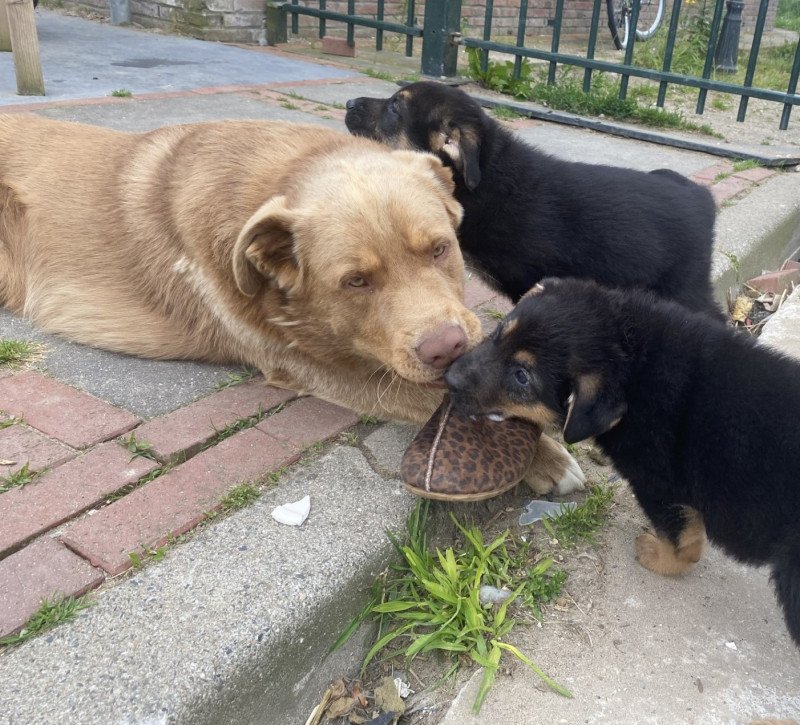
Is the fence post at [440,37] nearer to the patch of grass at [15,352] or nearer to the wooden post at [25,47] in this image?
the wooden post at [25,47]

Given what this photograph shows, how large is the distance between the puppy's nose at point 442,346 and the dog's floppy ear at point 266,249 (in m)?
0.65

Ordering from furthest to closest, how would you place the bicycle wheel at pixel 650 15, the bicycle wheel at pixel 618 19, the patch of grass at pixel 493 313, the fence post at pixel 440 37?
the bicycle wheel at pixel 650 15 < the bicycle wheel at pixel 618 19 < the fence post at pixel 440 37 < the patch of grass at pixel 493 313

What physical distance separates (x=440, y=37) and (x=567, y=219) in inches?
238

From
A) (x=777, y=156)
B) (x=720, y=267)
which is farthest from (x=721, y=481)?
(x=777, y=156)

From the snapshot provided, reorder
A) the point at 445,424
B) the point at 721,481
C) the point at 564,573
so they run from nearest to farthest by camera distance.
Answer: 1. the point at 721,481
2. the point at 564,573
3. the point at 445,424

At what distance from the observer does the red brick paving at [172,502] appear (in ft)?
7.72

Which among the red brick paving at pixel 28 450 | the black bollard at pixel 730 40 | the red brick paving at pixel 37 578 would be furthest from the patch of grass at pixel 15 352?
the black bollard at pixel 730 40

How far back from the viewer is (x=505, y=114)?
8148 mm

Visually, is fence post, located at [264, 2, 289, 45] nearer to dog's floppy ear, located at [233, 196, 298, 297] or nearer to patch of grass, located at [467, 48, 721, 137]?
patch of grass, located at [467, 48, 721, 137]

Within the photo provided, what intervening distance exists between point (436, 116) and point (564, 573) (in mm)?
2770

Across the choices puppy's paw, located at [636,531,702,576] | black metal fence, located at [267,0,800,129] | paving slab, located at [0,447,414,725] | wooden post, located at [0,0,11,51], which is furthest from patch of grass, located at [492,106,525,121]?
paving slab, located at [0,447,414,725]

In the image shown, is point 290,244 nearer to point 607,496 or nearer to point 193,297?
point 193,297

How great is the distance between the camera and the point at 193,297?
352 centimetres

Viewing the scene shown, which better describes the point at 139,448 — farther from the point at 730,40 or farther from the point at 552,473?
the point at 730,40
